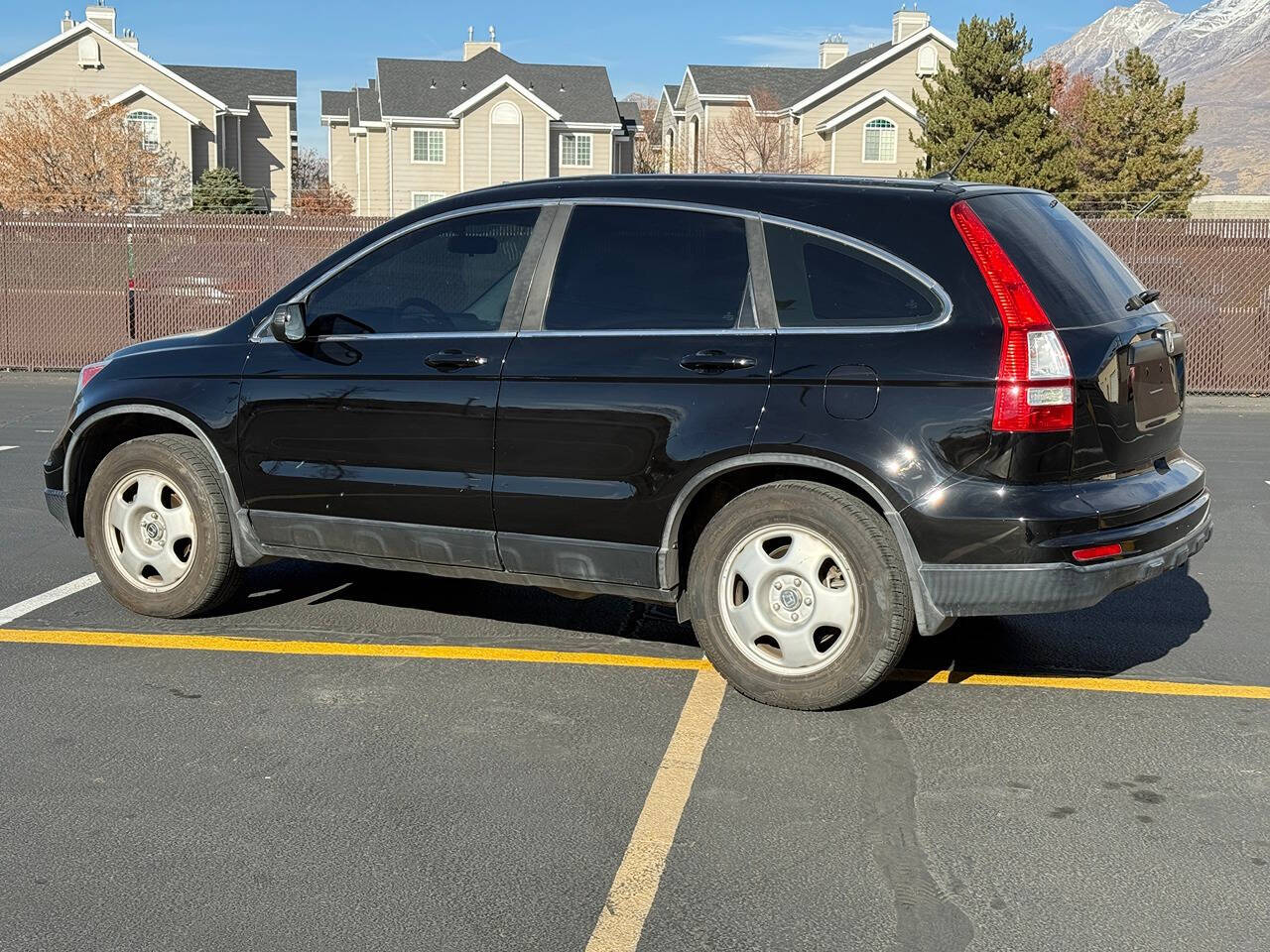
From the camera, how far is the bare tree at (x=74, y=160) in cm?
4184

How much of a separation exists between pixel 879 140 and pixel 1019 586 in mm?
48482

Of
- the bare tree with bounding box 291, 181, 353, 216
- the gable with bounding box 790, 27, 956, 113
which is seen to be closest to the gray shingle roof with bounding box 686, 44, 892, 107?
the gable with bounding box 790, 27, 956, 113

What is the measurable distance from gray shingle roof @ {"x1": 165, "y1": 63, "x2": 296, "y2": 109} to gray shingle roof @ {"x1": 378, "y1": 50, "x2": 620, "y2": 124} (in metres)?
5.42

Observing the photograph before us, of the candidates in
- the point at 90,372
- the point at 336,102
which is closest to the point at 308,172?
the point at 336,102

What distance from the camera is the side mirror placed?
566 cm

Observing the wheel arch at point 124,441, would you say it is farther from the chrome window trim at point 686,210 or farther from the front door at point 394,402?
the chrome window trim at point 686,210

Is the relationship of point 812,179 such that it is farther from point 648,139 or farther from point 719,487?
point 648,139

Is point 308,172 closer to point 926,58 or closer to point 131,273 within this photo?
point 926,58

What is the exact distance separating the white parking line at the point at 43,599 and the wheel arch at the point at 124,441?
16.0 inches

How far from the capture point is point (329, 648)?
5.85 metres

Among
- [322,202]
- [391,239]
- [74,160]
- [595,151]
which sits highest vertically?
[595,151]

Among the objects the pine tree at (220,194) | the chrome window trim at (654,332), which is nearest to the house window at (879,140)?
the pine tree at (220,194)

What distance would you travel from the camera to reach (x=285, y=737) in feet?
15.6

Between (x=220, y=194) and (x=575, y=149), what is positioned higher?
(x=575, y=149)
